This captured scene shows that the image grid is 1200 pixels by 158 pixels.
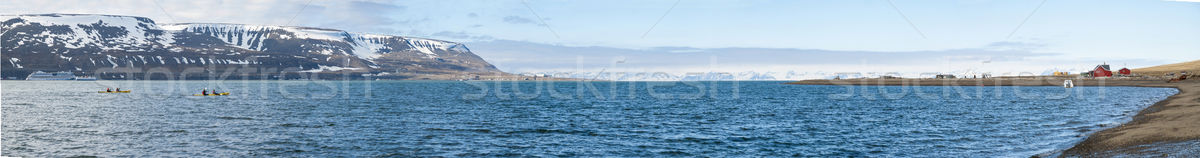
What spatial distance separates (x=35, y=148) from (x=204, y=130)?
1190cm

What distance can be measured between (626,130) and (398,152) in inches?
683

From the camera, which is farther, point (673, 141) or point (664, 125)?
point (664, 125)

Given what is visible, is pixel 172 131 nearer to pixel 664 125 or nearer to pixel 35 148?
pixel 35 148

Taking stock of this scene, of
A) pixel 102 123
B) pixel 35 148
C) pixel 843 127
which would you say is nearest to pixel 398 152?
pixel 35 148

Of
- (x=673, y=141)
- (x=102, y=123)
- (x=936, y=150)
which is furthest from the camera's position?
(x=102, y=123)

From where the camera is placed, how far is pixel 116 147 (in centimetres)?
3709

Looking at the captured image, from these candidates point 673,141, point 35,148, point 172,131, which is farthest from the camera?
point 172,131

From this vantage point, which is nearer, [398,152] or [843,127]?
[398,152]

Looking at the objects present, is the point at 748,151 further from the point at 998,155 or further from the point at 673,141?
the point at 998,155

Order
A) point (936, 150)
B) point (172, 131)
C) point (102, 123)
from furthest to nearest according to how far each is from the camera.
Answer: point (102, 123) < point (172, 131) < point (936, 150)

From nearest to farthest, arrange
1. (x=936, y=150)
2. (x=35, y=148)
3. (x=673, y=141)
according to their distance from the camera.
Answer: (x=936, y=150), (x=35, y=148), (x=673, y=141)

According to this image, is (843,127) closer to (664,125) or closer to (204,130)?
(664,125)

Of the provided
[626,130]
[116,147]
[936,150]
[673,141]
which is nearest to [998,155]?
[936,150]

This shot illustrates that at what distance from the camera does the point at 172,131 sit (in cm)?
4753
